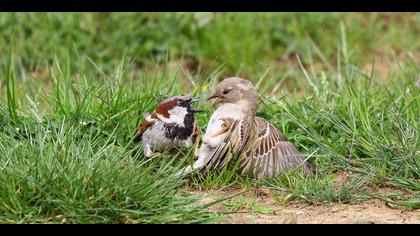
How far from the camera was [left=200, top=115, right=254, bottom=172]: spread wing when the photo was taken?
18.6ft

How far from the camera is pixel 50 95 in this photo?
6531 millimetres

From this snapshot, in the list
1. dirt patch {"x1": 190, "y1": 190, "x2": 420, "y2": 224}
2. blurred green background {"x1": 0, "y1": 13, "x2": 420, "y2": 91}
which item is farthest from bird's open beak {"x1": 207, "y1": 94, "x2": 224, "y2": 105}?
blurred green background {"x1": 0, "y1": 13, "x2": 420, "y2": 91}

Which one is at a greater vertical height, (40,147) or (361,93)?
(361,93)

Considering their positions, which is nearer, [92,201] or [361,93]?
[92,201]

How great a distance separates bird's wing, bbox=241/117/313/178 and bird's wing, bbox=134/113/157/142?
0.66 metres

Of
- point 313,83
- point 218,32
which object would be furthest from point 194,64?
point 313,83

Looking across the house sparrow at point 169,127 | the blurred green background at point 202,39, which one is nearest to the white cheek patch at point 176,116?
the house sparrow at point 169,127

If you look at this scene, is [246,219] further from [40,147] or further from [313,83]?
[313,83]

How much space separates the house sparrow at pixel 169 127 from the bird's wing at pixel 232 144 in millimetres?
273

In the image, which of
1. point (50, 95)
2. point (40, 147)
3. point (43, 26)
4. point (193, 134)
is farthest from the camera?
point (43, 26)

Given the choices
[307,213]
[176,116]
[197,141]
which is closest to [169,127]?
[176,116]

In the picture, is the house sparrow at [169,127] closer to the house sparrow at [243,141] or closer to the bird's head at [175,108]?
the bird's head at [175,108]

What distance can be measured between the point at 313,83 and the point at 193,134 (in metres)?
1.60

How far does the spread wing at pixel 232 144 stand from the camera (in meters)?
5.68
